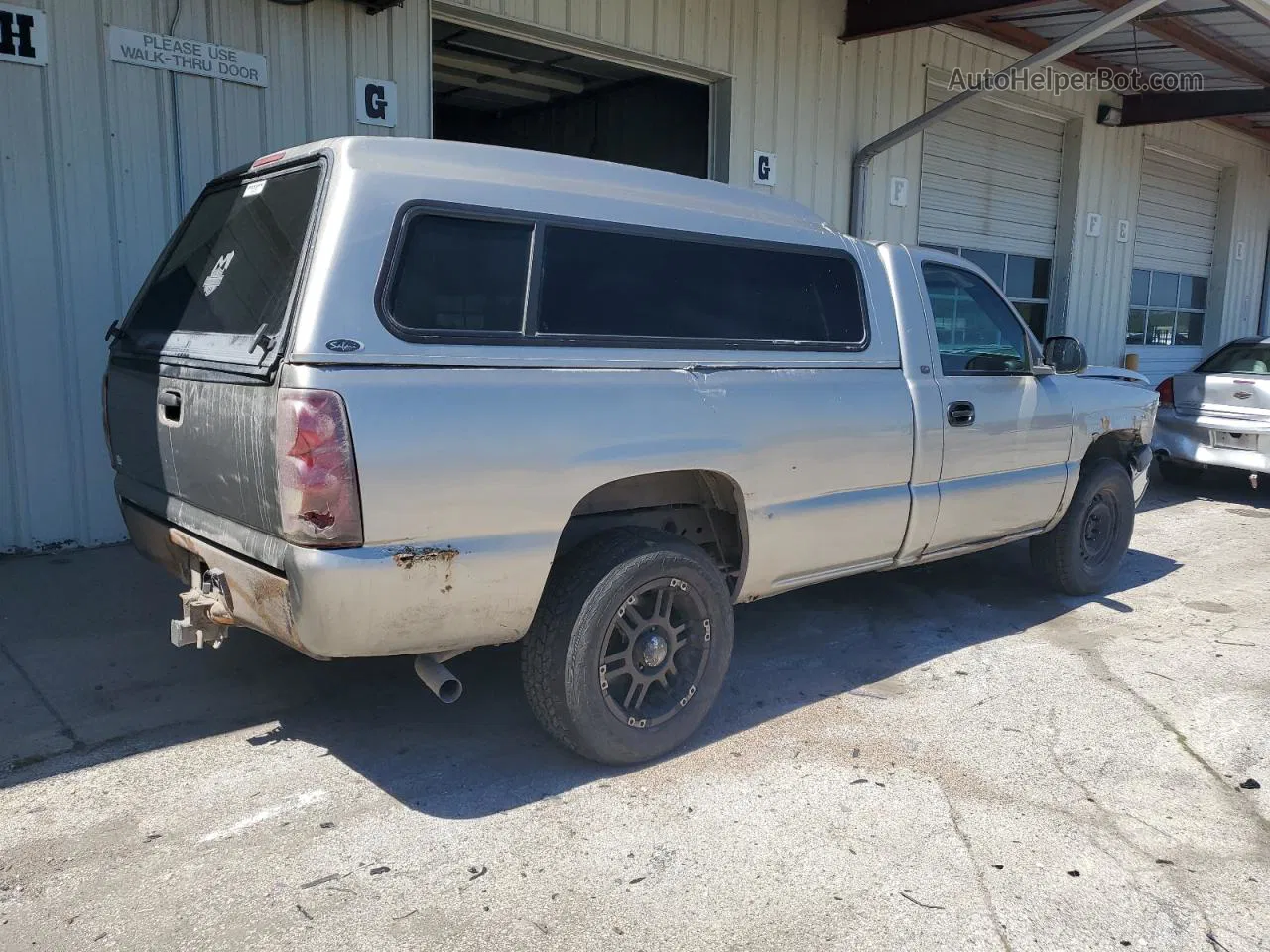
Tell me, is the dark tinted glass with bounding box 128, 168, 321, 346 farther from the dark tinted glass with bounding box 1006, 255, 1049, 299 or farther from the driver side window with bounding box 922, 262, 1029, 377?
the dark tinted glass with bounding box 1006, 255, 1049, 299

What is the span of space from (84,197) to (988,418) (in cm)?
547

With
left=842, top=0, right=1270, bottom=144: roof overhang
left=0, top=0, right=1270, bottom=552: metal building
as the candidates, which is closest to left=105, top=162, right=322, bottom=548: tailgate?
left=0, top=0, right=1270, bottom=552: metal building

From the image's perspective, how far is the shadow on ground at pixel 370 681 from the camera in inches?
152

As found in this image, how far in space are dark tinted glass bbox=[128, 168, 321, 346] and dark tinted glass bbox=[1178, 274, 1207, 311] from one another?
57.5ft

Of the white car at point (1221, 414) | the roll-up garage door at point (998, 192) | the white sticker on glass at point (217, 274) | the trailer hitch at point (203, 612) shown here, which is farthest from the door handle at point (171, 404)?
the roll-up garage door at point (998, 192)

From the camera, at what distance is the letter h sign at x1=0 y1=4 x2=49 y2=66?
5762 millimetres

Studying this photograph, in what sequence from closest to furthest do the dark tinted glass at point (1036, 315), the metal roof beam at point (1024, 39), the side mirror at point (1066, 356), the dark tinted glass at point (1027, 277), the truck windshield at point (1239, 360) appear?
the side mirror at point (1066, 356) → the truck windshield at point (1239, 360) → the metal roof beam at point (1024, 39) → the dark tinted glass at point (1027, 277) → the dark tinted glass at point (1036, 315)

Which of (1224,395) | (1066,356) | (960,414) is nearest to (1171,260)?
(1224,395)

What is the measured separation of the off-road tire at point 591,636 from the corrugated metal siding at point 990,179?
930cm

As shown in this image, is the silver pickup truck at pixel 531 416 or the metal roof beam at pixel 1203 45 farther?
the metal roof beam at pixel 1203 45

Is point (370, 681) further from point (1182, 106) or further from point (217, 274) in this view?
point (1182, 106)

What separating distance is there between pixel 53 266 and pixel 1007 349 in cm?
562

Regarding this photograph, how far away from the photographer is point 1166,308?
1708cm

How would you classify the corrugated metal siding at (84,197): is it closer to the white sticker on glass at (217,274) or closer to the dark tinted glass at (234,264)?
the dark tinted glass at (234,264)
